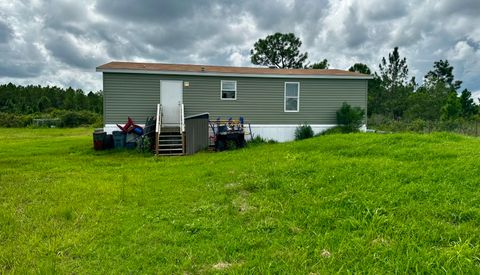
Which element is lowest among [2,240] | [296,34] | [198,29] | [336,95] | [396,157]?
[2,240]

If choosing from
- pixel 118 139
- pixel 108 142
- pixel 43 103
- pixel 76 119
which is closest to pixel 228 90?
pixel 118 139

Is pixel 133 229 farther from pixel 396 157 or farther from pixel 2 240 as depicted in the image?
pixel 396 157

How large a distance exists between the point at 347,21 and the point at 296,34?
1783cm

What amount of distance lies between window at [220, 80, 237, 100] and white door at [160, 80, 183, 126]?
180cm

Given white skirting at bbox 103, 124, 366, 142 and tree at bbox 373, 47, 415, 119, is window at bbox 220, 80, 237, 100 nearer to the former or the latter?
white skirting at bbox 103, 124, 366, 142

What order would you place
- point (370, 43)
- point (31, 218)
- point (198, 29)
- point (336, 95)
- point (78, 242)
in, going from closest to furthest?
point (78, 242) < point (31, 218) < point (336, 95) < point (198, 29) < point (370, 43)

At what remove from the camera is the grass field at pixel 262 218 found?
266 centimetres

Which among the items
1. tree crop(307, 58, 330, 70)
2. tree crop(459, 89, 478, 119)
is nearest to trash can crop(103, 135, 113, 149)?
tree crop(307, 58, 330, 70)

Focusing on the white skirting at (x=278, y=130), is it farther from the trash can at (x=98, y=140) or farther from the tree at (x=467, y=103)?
the tree at (x=467, y=103)

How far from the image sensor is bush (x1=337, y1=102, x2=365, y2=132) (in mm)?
13227

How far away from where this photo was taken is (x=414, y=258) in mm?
2537

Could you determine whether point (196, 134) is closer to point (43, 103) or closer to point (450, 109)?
point (450, 109)

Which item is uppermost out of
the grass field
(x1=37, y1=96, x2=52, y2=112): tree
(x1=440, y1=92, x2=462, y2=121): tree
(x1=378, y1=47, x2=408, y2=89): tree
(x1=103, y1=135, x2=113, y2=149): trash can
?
(x1=378, y1=47, x2=408, y2=89): tree

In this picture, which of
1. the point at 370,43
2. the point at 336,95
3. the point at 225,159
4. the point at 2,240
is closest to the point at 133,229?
the point at 2,240
